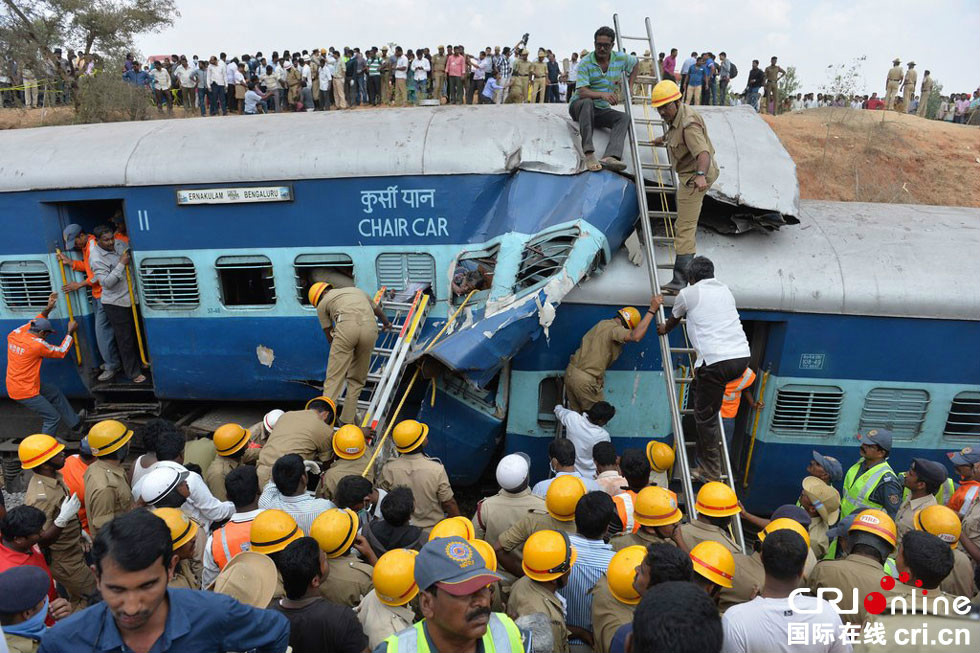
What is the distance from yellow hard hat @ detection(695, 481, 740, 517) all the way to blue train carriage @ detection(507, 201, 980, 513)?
2.52 metres

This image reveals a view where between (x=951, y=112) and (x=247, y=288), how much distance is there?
27.8 m

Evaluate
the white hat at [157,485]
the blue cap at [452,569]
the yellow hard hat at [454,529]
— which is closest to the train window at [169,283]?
the white hat at [157,485]

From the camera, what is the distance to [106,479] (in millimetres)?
5020

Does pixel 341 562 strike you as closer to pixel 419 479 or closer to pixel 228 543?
pixel 228 543

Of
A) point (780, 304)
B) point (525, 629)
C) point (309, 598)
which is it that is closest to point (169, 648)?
point (309, 598)

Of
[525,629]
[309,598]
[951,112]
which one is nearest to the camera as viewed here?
[525,629]

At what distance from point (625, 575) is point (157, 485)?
3.07 meters

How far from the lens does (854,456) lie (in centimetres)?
707

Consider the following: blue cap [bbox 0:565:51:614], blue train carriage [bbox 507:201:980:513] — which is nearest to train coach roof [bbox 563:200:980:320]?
blue train carriage [bbox 507:201:980:513]

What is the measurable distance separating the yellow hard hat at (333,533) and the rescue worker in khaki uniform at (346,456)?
56.4 inches

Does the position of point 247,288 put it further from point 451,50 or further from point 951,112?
point 951,112

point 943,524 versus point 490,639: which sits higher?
point 490,639

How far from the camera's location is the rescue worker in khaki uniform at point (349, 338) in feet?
21.9

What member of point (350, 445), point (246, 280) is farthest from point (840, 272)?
point (246, 280)
